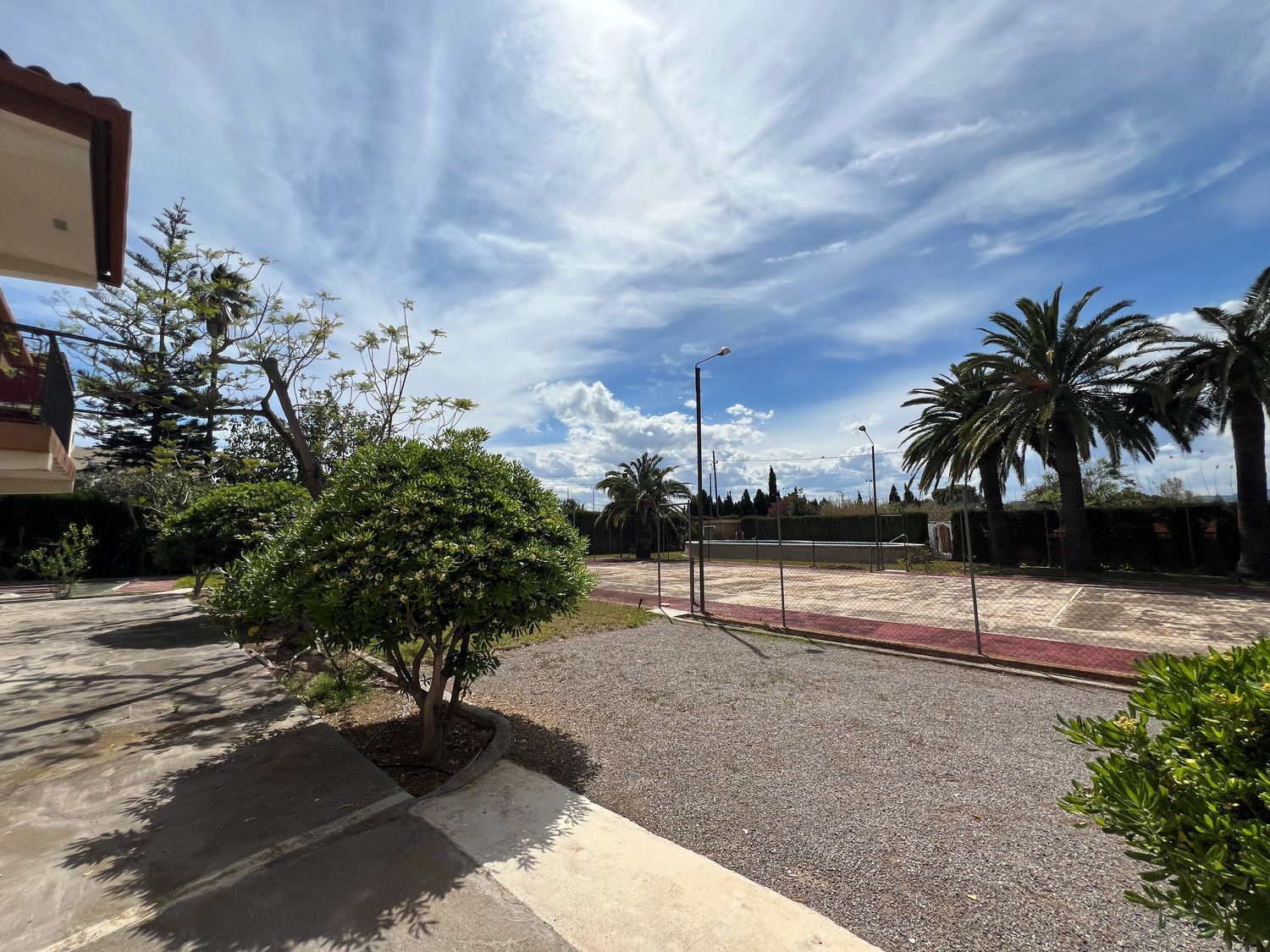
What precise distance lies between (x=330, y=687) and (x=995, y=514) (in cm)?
2433

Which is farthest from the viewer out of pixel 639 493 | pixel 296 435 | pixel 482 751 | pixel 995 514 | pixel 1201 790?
pixel 639 493

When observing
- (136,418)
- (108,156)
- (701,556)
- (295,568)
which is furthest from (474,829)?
(136,418)

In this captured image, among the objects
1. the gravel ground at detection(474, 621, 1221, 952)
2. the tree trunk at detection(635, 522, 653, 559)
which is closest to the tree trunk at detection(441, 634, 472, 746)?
the gravel ground at detection(474, 621, 1221, 952)

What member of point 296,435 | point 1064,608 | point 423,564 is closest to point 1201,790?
point 423,564

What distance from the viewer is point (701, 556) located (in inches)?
494

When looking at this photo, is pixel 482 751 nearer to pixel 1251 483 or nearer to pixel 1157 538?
pixel 1251 483

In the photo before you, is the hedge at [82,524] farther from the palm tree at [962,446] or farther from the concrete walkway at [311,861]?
the palm tree at [962,446]

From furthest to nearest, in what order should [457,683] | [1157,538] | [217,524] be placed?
[1157,538]
[217,524]
[457,683]

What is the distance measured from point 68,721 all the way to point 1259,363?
26.2m

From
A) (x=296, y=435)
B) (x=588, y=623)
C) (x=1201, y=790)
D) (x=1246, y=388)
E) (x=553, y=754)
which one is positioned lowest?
(x=588, y=623)

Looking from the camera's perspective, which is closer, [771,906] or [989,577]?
[771,906]

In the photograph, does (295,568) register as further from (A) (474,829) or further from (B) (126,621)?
(B) (126,621)

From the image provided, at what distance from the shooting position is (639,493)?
3406 cm

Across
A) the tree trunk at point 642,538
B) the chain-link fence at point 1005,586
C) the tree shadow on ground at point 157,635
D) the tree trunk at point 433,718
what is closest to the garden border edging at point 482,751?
the tree trunk at point 433,718
